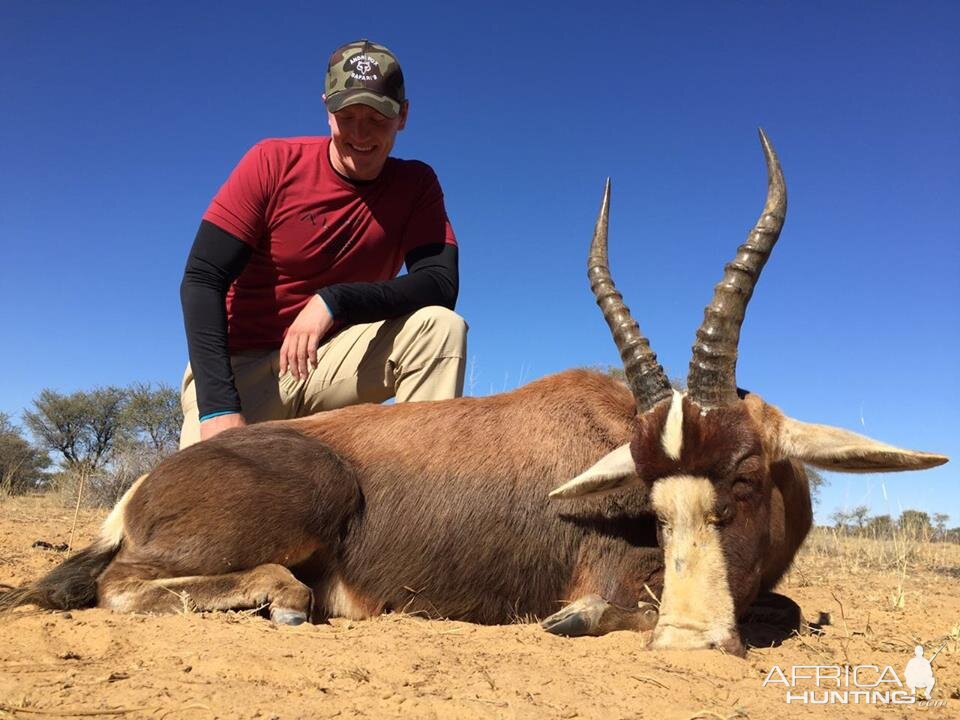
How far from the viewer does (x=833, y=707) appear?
2.92 meters

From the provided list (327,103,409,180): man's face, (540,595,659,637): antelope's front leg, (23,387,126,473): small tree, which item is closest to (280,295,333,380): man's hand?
(327,103,409,180): man's face

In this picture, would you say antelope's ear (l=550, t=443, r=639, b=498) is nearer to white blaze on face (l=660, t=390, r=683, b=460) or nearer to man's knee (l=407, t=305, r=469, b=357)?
white blaze on face (l=660, t=390, r=683, b=460)

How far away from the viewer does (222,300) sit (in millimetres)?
5988

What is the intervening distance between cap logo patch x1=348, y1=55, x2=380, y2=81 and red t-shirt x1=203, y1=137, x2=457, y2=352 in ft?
2.40

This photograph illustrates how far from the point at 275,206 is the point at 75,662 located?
3958 mm

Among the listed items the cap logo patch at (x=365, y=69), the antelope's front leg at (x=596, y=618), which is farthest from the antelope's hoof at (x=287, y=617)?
the cap logo patch at (x=365, y=69)

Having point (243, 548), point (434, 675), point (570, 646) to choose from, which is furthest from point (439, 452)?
point (434, 675)

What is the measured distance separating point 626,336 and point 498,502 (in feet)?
3.90

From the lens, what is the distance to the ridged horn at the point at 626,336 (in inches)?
175

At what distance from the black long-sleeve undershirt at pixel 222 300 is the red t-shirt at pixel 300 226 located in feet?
0.64

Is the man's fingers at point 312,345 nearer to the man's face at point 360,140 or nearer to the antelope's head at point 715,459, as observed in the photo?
the man's face at point 360,140

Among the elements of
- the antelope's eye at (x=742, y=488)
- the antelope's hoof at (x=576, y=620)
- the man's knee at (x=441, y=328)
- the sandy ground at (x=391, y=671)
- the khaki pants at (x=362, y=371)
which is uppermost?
the man's knee at (x=441, y=328)

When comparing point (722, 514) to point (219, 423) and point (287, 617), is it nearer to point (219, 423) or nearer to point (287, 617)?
point (287, 617)

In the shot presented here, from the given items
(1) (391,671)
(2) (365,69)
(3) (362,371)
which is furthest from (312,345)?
(1) (391,671)
